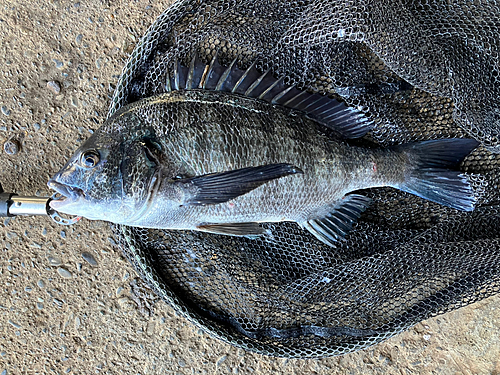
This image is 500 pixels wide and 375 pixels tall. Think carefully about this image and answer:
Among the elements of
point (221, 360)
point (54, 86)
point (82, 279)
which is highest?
point (54, 86)

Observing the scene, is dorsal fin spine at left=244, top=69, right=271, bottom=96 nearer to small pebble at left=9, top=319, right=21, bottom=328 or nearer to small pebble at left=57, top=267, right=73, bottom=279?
small pebble at left=57, top=267, right=73, bottom=279

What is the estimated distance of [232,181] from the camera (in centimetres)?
133

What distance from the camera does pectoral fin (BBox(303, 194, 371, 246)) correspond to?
1.60 m

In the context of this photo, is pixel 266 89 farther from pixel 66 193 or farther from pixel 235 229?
pixel 66 193

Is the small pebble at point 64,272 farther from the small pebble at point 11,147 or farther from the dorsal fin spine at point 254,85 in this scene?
the dorsal fin spine at point 254,85

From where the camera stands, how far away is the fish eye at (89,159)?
1.31 metres

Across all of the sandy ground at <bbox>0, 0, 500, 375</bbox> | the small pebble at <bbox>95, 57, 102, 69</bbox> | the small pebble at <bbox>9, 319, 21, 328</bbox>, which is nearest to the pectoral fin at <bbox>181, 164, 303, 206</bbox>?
the sandy ground at <bbox>0, 0, 500, 375</bbox>

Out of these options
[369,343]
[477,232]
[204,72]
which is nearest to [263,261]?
[369,343]

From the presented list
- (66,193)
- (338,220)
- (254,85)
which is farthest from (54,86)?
(338,220)

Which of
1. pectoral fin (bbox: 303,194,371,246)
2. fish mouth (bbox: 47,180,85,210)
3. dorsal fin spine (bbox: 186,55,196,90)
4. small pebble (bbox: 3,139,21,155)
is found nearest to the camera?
fish mouth (bbox: 47,180,85,210)

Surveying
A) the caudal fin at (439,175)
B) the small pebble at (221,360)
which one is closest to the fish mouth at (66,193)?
the small pebble at (221,360)

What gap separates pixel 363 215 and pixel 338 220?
6.4 inches

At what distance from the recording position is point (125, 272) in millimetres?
1836

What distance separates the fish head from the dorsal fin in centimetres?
31
